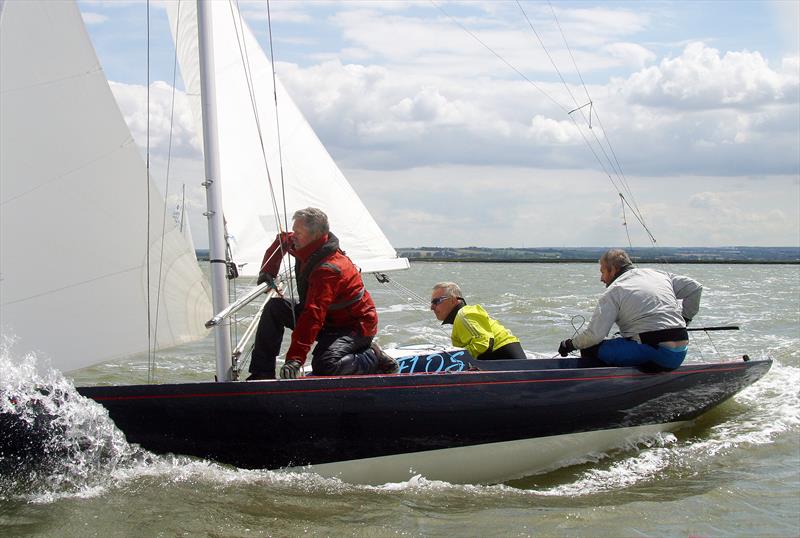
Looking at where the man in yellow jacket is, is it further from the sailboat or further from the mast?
the mast

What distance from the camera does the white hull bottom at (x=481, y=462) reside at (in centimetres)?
521

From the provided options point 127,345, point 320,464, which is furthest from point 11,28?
point 320,464

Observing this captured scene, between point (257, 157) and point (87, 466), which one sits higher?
point (257, 157)

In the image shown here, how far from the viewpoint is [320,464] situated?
514cm

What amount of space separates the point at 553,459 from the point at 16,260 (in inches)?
143

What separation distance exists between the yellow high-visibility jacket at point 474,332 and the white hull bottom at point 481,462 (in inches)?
37.1

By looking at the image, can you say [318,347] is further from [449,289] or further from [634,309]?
[634,309]

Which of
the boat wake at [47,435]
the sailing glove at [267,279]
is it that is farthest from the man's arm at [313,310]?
the boat wake at [47,435]

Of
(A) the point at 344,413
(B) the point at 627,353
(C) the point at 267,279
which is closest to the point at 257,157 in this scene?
(C) the point at 267,279

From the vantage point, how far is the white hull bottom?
5211 mm

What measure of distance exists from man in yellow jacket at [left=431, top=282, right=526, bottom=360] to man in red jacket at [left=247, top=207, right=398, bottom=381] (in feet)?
3.70

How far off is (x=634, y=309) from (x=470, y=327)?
118 cm

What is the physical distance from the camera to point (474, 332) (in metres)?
6.41

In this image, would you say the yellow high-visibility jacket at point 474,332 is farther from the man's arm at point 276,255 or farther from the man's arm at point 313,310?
the man's arm at point 313,310
